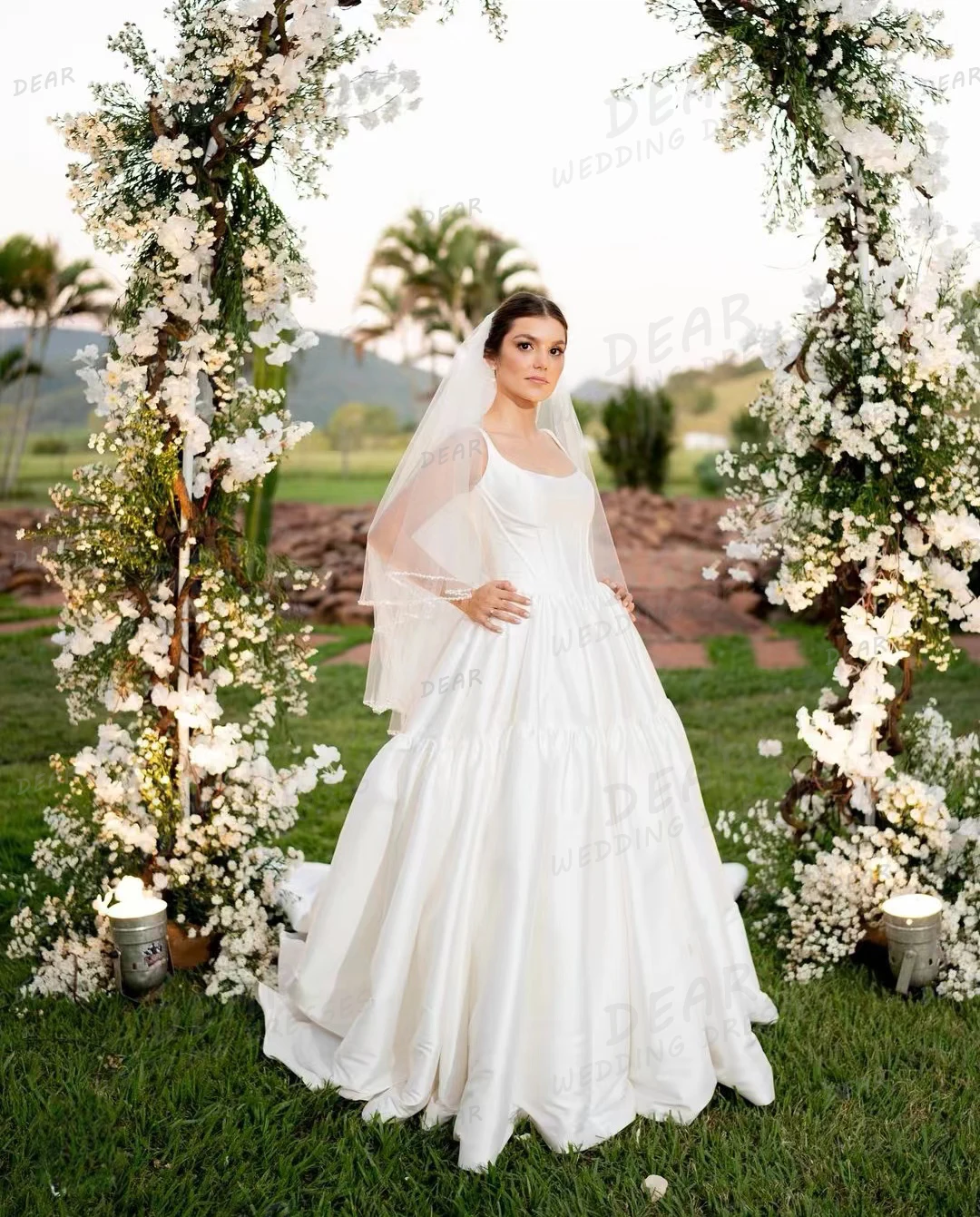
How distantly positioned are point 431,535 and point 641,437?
1685cm

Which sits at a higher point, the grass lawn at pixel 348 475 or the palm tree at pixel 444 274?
the palm tree at pixel 444 274

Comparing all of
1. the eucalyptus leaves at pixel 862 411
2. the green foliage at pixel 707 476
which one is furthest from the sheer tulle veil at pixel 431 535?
the green foliage at pixel 707 476

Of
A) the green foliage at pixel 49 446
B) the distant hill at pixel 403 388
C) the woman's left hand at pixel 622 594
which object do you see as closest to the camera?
the woman's left hand at pixel 622 594

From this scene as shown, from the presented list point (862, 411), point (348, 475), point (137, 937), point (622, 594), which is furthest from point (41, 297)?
point (862, 411)

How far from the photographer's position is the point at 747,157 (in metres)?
3.97

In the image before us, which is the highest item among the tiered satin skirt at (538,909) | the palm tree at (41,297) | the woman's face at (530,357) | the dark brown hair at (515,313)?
the palm tree at (41,297)

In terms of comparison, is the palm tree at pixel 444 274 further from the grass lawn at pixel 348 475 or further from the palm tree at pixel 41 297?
the palm tree at pixel 41 297

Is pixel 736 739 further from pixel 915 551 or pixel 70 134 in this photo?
pixel 70 134

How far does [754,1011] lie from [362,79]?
133 inches

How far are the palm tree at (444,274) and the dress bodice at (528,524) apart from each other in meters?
17.9

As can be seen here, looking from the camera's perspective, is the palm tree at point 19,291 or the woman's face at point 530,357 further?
the palm tree at point 19,291

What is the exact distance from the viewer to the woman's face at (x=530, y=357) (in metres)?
3.29

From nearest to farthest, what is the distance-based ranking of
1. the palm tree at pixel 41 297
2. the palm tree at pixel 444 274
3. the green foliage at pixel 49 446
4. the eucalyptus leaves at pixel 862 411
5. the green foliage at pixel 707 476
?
the eucalyptus leaves at pixel 862 411, the palm tree at pixel 41 297, the green foliage at pixel 49 446, the green foliage at pixel 707 476, the palm tree at pixel 444 274

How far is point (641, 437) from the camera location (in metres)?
19.6
